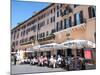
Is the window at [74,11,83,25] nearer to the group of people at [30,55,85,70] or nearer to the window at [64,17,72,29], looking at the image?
the window at [64,17,72,29]

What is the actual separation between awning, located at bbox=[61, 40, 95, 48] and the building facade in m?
0.06

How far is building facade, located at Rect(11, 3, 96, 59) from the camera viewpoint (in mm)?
3566

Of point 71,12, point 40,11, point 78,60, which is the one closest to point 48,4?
point 40,11

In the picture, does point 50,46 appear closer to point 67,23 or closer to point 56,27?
point 56,27

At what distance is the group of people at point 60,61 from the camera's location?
3616mm

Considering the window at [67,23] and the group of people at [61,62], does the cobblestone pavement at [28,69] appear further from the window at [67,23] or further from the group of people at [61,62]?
the window at [67,23]

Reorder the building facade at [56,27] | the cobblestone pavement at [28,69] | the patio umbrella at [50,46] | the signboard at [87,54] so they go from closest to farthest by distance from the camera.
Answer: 1. the cobblestone pavement at [28,69]
2. the building facade at [56,27]
3. the patio umbrella at [50,46]
4. the signboard at [87,54]

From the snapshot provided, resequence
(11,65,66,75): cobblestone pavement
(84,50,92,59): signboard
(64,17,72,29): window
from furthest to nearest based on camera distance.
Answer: (84,50,92,59): signboard → (64,17,72,29): window → (11,65,66,75): cobblestone pavement

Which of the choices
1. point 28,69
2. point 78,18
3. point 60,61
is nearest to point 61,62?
point 60,61

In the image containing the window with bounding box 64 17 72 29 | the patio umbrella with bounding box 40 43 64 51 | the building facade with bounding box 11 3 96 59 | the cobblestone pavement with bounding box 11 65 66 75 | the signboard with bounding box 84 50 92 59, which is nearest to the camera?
the cobblestone pavement with bounding box 11 65 66 75

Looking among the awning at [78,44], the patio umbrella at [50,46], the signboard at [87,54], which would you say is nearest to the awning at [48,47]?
the patio umbrella at [50,46]

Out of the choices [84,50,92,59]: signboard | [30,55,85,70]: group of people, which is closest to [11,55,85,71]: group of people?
[30,55,85,70]: group of people

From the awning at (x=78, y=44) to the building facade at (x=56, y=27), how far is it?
0.06 meters

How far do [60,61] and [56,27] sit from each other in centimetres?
60
